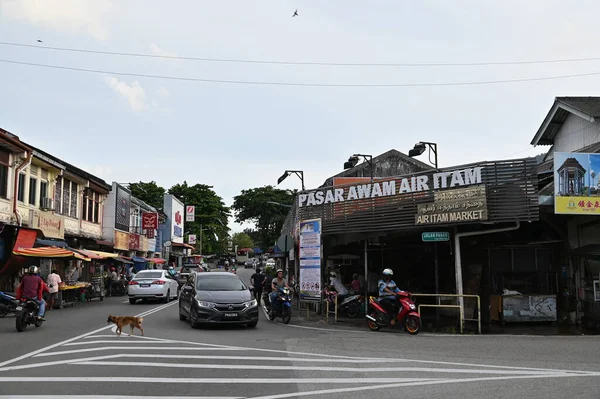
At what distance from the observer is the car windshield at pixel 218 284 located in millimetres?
16469

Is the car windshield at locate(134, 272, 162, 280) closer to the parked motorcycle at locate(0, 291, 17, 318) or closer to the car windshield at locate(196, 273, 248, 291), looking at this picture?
the parked motorcycle at locate(0, 291, 17, 318)

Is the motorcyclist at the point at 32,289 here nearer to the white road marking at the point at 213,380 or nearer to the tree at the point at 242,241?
the white road marking at the point at 213,380

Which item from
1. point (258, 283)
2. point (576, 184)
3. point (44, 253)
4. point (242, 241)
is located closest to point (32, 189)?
point (44, 253)

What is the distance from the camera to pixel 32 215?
26.9 m

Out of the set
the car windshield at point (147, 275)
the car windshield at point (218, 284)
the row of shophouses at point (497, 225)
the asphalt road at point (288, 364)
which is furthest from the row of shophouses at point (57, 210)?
the row of shophouses at point (497, 225)

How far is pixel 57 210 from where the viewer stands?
3145cm

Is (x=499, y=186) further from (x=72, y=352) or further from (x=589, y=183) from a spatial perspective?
(x=72, y=352)

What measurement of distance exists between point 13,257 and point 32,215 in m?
4.76

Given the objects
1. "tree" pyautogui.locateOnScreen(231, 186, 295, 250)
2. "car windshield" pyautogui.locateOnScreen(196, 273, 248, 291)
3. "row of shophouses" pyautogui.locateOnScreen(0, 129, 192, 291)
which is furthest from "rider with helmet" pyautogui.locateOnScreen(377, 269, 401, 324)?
"tree" pyautogui.locateOnScreen(231, 186, 295, 250)

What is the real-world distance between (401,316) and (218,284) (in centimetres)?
529

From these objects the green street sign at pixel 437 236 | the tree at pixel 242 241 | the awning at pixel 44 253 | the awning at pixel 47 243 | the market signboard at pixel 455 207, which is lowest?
the awning at pixel 44 253

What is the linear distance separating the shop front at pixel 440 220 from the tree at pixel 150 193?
54279 mm

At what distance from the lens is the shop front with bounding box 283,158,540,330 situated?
15.8 meters

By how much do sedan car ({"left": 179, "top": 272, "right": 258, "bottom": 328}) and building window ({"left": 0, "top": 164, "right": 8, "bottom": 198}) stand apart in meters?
12.5
